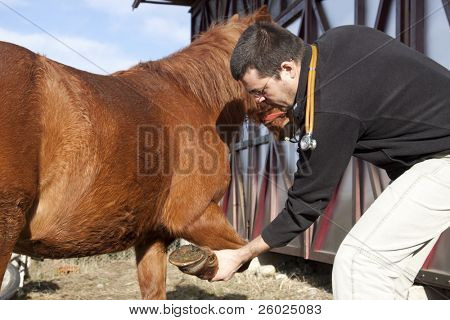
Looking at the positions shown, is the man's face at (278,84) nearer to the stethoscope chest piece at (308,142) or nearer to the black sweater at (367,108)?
the black sweater at (367,108)

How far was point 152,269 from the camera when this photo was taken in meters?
4.03

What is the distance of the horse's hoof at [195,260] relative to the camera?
8.39 feet

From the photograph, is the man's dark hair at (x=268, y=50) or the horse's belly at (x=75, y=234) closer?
the man's dark hair at (x=268, y=50)

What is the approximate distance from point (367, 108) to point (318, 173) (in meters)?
0.34

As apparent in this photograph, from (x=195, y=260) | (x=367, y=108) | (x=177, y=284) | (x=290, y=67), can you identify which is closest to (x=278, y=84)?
(x=290, y=67)

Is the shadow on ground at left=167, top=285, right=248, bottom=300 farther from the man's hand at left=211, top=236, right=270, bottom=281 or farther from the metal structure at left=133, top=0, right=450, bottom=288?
the man's hand at left=211, top=236, right=270, bottom=281

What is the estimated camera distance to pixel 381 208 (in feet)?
7.02

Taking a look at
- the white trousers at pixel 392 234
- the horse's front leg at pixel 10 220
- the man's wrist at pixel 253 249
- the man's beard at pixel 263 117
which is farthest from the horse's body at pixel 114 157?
the white trousers at pixel 392 234

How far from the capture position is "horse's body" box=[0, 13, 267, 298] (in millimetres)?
2664

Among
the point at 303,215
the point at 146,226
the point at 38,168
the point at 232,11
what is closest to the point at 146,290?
the point at 146,226

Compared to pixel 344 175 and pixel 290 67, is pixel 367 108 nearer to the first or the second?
pixel 290 67

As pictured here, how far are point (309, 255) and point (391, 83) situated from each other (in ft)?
14.1

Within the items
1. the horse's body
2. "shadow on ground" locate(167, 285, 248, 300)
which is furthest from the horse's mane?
"shadow on ground" locate(167, 285, 248, 300)

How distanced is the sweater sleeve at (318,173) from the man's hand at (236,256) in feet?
0.20
